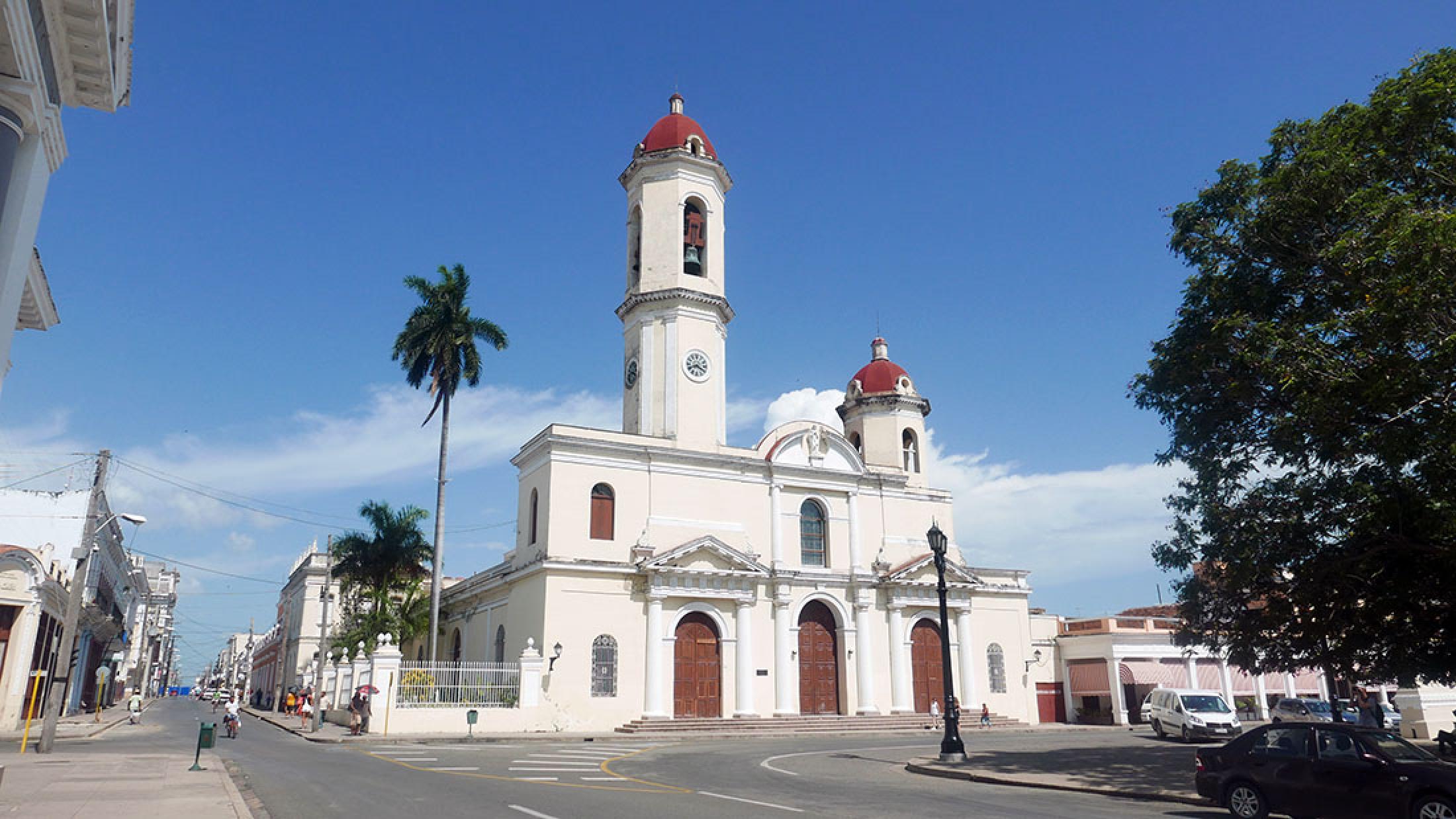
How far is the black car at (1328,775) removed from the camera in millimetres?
9531

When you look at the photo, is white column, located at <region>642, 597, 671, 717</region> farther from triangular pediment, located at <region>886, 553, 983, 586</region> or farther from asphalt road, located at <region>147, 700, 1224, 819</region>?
triangular pediment, located at <region>886, 553, 983, 586</region>

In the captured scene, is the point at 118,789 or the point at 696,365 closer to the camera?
the point at 118,789

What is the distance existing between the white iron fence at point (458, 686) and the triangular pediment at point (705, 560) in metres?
5.98

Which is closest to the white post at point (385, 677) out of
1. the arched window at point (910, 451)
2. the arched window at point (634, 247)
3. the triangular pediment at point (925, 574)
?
the arched window at point (634, 247)

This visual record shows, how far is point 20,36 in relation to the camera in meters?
6.97

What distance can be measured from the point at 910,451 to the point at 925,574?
6.77m

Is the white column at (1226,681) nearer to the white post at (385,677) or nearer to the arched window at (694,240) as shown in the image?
the arched window at (694,240)

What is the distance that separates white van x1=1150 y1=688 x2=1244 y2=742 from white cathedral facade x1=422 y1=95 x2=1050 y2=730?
29.7 ft

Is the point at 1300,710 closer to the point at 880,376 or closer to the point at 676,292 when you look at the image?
the point at 880,376

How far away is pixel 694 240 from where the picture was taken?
122ft

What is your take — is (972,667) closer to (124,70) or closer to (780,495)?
(780,495)

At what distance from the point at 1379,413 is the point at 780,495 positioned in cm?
2516

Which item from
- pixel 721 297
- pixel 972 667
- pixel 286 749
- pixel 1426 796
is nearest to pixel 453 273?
pixel 721 297

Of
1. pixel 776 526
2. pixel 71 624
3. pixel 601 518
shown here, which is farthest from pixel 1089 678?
pixel 71 624
